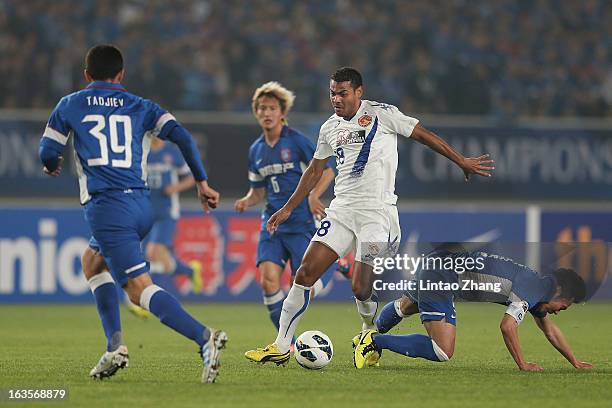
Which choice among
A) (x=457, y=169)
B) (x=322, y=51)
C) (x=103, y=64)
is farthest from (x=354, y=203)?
(x=322, y=51)

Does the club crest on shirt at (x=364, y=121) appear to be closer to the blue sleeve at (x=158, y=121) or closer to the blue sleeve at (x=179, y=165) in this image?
the blue sleeve at (x=158, y=121)

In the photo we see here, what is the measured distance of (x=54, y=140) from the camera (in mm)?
6855

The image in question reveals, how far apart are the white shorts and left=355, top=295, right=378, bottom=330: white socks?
1.67 feet

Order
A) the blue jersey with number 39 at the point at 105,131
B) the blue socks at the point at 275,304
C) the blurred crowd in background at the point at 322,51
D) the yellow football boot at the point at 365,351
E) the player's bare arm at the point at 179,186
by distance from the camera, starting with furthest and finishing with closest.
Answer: the blurred crowd in background at the point at 322,51
the player's bare arm at the point at 179,186
the blue socks at the point at 275,304
the yellow football boot at the point at 365,351
the blue jersey with number 39 at the point at 105,131

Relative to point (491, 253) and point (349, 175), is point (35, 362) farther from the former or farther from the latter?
point (491, 253)

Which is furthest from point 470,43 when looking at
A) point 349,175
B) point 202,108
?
point 349,175

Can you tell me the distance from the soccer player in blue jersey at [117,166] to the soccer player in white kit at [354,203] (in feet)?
4.11

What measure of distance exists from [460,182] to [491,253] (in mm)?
9183

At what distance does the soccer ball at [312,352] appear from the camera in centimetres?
768

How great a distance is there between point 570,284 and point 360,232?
146 centimetres

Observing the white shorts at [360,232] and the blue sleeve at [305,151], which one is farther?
the blue sleeve at [305,151]

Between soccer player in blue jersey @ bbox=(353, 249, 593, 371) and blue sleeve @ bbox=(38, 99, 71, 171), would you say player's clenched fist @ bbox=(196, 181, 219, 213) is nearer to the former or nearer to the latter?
blue sleeve @ bbox=(38, 99, 71, 171)

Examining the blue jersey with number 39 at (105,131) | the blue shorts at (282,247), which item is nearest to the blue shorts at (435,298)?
the blue shorts at (282,247)

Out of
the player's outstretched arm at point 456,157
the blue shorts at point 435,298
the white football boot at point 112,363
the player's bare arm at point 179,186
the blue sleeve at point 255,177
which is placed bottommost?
the white football boot at point 112,363
